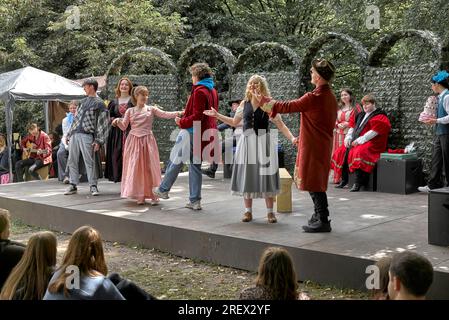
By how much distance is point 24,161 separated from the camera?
496 inches

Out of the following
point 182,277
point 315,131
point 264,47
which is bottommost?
point 182,277

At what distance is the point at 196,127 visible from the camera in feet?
23.8

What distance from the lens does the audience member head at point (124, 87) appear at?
28.1 feet

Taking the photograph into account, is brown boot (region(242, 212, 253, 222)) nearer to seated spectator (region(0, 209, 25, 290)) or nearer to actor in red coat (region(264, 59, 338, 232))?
actor in red coat (region(264, 59, 338, 232))

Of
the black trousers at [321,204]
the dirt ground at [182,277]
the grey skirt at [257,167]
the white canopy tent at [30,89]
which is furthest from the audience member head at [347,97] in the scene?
the white canopy tent at [30,89]

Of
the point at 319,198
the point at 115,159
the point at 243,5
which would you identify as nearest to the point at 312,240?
the point at 319,198

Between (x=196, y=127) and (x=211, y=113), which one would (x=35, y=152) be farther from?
(x=211, y=113)

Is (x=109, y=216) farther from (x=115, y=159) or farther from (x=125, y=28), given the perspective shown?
(x=125, y=28)

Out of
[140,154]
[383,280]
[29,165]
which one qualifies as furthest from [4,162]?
[383,280]

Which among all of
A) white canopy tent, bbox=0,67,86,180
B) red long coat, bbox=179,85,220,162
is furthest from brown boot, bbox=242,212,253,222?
white canopy tent, bbox=0,67,86,180

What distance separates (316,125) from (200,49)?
22.8 ft

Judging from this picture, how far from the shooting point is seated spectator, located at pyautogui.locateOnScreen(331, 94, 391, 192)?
889cm

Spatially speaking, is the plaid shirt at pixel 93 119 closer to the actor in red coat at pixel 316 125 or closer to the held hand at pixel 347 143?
the actor in red coat at pixel 316 125

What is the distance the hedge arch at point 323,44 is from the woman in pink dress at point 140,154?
12.5 ft
